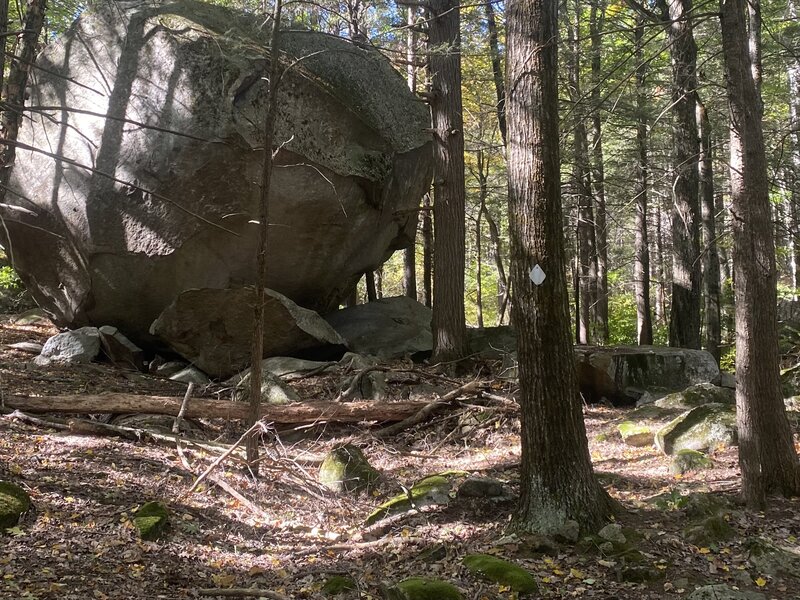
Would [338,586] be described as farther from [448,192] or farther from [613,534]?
[448,192]

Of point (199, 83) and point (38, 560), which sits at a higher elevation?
point (199, 83)

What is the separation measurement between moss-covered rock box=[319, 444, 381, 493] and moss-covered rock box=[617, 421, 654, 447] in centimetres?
319

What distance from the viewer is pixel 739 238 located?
5.59 meters

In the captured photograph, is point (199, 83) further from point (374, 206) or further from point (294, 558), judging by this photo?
point (294, 558)

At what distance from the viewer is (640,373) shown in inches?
406

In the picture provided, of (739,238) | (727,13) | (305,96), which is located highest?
(305,96)

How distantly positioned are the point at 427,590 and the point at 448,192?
8.18 m

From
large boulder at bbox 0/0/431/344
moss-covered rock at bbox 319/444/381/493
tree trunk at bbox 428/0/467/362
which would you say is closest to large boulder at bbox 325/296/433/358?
tree trunk at bbox 428/0/467/362

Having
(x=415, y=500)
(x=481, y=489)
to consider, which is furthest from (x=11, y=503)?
(x=481, y=489)

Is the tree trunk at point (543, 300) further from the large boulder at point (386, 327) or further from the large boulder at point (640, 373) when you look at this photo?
the large boulder at point (386, 327)

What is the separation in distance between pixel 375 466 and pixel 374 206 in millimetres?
5711

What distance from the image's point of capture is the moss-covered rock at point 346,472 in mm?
7223

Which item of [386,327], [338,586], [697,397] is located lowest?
[338,586]

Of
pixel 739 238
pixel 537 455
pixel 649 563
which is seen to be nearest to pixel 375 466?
pixel 537 455
